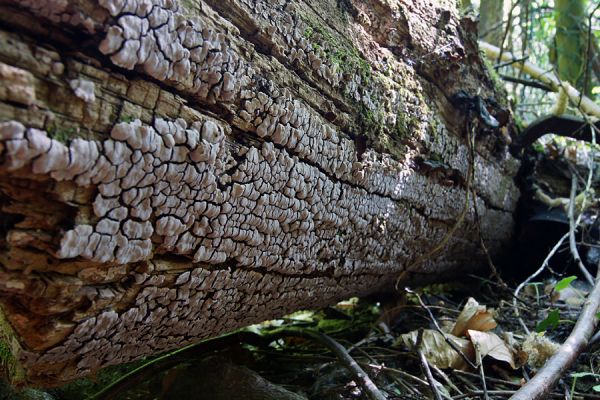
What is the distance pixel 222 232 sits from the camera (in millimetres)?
979

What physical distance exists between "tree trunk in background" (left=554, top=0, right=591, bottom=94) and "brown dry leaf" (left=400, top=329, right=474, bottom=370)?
3462mm

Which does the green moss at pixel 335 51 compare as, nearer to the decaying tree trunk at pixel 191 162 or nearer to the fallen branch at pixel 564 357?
the decaying tree trunk at pixel 191 162

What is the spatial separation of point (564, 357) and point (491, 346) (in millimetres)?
317

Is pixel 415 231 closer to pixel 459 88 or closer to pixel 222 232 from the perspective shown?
pixel 459 88

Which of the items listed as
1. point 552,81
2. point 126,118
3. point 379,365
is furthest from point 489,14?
point 126,118

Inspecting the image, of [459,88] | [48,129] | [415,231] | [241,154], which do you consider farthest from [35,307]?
[459,88]

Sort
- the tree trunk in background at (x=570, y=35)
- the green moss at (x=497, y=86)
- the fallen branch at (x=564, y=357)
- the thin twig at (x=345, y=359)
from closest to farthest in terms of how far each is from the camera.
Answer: the fallen branch at (x=564, y=357)
the thin twig at (x=345, y=359)
the green moss at (x=497, y=86)
the tree trunk in background at (x=570, y=35)

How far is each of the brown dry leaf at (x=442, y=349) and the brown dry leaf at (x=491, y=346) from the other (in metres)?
0.04

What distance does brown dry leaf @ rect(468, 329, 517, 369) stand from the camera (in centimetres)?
155

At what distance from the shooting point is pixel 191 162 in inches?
32.9

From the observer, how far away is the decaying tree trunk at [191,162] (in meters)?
0.67

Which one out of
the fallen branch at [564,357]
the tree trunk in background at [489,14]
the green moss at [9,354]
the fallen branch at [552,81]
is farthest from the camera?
the tree trunk in background at [489,14]

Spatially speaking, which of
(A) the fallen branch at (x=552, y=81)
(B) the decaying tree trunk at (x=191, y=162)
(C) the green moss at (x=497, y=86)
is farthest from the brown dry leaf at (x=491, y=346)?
(A) the fallen branch at (x=552, y=81)

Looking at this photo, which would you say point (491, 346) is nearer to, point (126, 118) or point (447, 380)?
point (447, 380)
